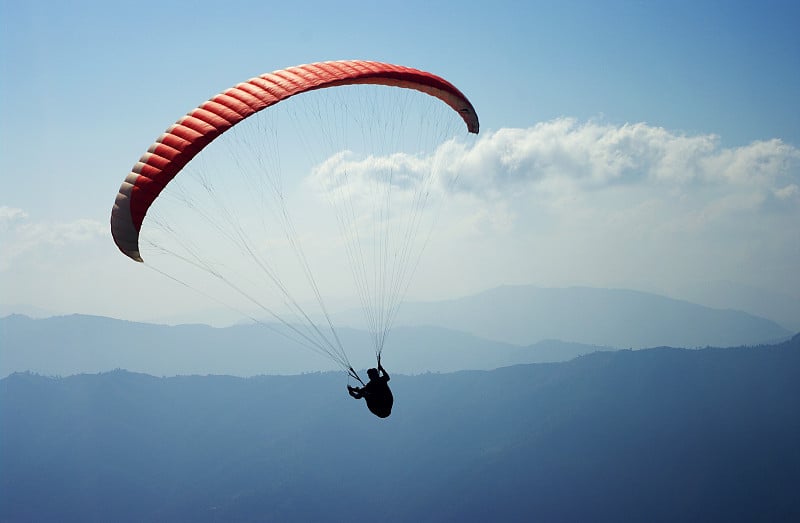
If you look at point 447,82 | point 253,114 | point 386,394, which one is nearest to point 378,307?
point 386,394

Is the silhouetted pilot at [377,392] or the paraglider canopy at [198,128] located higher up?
the paraglider canopy at [198,128]

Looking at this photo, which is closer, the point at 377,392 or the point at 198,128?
the point at 198,128

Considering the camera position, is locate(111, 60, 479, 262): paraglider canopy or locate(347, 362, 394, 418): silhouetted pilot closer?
locate(111, 60, 479, 262): paraglider canopy

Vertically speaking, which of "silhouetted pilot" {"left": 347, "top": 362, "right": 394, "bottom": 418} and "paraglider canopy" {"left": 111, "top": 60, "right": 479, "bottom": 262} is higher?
"paraglider canopy" {"left": 111, "top": 60, "right": 479, "bottom": 262}

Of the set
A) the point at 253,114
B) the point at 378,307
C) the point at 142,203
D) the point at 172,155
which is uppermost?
the point at 253,114

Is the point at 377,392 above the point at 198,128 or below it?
below

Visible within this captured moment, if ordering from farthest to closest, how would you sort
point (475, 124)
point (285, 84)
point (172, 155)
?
point (475, 124) < point (285, 84) < point (172, 155)

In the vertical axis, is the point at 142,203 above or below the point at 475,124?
below

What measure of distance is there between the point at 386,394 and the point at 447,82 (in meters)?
11.5

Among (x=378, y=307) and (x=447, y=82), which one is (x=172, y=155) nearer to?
(x=378, y=307)

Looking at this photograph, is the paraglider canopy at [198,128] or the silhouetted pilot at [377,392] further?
the silhouetted pilot at [377,392]

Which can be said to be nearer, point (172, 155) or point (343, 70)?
point (172, 155)

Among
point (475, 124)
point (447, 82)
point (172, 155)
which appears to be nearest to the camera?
point (172, 155)

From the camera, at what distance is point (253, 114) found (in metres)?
17.1
